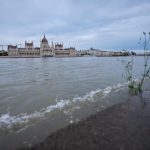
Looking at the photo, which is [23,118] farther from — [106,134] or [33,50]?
[33,50]

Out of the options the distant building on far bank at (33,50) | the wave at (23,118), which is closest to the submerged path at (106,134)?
the wave at (23,118)

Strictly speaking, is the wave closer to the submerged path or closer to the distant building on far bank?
the submerged path

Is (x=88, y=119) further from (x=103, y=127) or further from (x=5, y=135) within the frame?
(x=5, y=135)

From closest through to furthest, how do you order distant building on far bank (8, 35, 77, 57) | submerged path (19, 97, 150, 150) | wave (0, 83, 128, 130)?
submerged path (19, 97, 150, 150)
wave (0, 83, 128, 130)
distant building on far bank (8, 35, 77, 57)

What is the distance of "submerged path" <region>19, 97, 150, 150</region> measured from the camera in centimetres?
477

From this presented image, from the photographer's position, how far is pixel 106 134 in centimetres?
537

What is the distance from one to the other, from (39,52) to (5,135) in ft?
624

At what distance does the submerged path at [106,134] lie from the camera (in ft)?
15.7

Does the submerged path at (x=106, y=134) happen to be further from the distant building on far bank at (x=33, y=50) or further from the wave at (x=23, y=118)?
the distant building on far bank at (x=33, y=50)

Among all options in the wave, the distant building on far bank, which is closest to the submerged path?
the wave

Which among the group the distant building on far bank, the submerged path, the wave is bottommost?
the wave

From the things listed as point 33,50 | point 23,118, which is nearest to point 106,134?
point 23,118

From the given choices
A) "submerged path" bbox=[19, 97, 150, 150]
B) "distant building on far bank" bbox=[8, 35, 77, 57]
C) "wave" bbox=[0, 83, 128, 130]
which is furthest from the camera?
"distant building on far bank" bbox=[8, 35, 77, 57]

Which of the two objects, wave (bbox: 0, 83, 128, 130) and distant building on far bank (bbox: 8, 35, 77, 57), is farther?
distant building on far bank (bbox: 8, 35, 77, 57)
